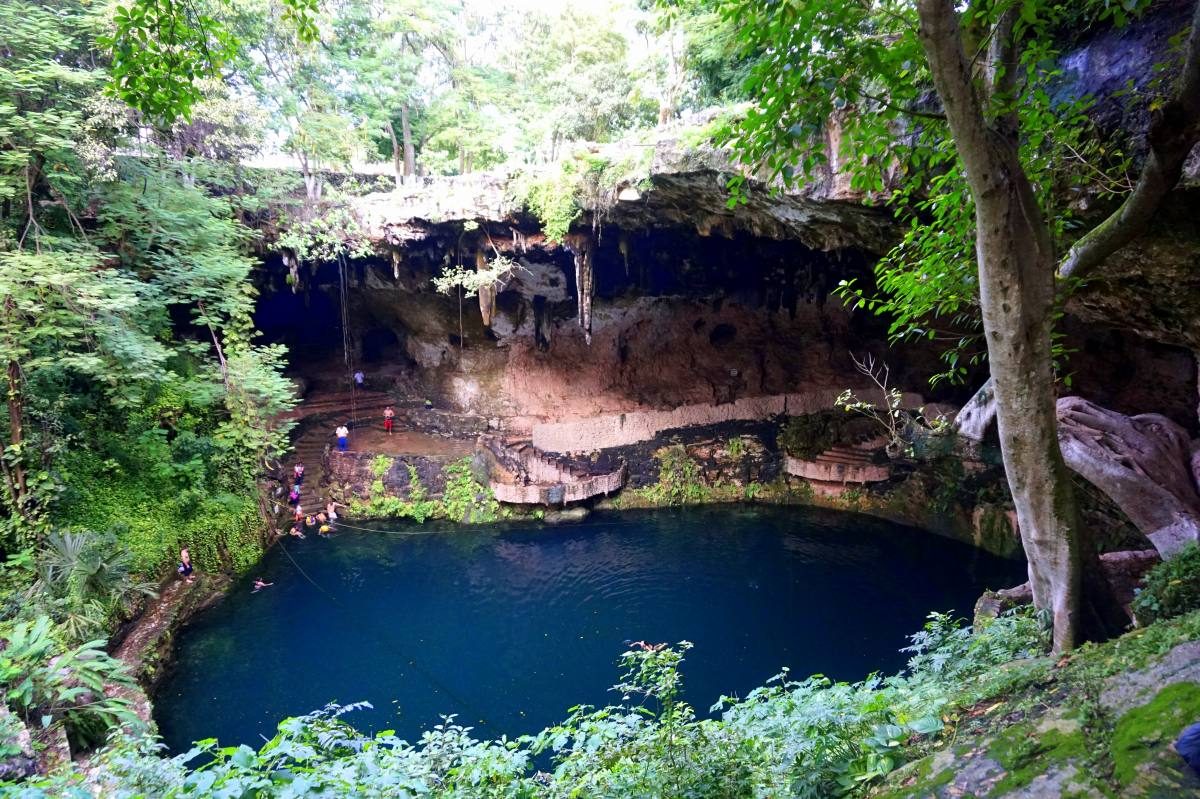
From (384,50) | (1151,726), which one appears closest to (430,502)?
(384,50)

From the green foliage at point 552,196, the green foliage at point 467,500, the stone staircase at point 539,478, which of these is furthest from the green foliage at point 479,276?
the green foliage at point 467,500

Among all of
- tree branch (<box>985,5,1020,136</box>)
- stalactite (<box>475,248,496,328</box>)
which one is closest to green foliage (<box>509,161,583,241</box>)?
stalactite (<box>475,248,496,328</box>)

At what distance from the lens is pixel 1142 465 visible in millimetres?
4059

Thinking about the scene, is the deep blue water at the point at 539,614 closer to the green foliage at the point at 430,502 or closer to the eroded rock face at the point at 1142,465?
the green foliage at the point at 430,502

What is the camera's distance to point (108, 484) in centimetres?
887

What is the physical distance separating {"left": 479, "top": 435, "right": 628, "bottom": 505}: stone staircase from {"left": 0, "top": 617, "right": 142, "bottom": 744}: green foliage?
7.89 metres

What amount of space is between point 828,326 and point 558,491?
25.5 ft

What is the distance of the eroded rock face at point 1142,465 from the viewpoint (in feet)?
12.6

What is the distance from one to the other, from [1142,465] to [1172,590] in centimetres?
130

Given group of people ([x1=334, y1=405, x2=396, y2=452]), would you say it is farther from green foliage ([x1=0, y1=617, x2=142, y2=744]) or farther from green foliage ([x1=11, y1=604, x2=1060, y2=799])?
green foliage ([x1=11, y1=604, x2=1060, y2=799])

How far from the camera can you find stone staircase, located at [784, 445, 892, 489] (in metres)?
13.0

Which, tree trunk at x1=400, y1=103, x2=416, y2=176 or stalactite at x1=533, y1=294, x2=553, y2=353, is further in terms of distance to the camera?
stalactite at x1=533, y1=294, x2=553, y2=353

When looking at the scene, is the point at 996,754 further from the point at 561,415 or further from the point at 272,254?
the point at 272,254

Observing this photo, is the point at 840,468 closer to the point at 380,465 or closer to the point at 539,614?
the point at 539,614
